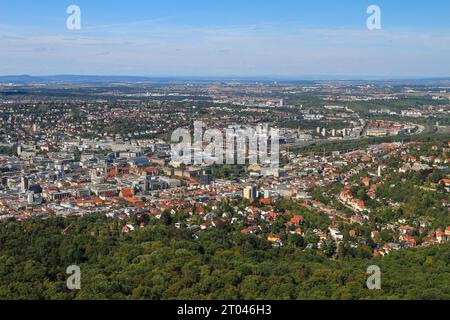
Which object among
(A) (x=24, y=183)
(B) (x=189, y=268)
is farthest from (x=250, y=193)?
(B) (x=189, y=268)

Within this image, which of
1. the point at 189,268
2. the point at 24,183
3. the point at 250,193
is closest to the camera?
the point at 189,268

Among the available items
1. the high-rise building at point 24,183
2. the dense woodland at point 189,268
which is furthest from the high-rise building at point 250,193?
the high-rise building at point 24,183

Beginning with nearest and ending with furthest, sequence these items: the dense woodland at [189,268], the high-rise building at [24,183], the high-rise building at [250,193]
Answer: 1. the dense woodland at [189,268]
2. the high-rise building at [250,193]
3. the high-rise building at [24,183]

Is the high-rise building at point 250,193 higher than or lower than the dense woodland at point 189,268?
lower

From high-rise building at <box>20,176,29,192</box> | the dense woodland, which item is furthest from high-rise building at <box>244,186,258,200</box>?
high-rise building at <box>20,176,29,192</box>

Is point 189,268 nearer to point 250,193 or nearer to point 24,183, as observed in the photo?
point 250,193

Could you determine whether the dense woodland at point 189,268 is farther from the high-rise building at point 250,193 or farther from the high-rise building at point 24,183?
the high-rise building at point 24,183

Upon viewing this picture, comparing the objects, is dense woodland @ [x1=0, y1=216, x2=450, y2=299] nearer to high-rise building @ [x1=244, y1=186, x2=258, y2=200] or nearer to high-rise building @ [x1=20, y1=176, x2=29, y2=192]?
high-rise building @ [x1=244, y1=186, x2=258, y2=200]
